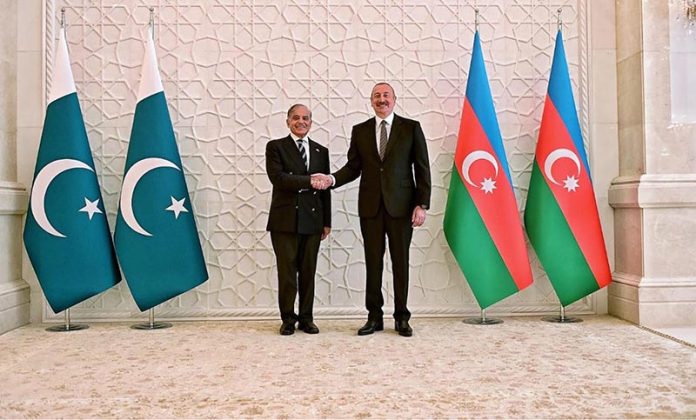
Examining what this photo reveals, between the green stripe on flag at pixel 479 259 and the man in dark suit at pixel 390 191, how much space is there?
1.65 feet

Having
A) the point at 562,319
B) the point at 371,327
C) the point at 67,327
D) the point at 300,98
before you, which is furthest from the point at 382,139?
the point at 67,327

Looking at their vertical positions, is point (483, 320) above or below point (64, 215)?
below

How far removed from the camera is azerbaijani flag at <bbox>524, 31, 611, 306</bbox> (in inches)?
170

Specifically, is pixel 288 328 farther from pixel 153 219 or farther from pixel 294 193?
pixel 153 219

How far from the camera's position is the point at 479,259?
4.36 meters

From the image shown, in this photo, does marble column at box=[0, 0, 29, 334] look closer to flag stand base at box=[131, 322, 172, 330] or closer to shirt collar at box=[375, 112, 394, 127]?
flag stand base at box=[131, 322, 172, 330]

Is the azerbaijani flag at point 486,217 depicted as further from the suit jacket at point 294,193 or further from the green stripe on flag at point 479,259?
the suit jacket at point 294,193

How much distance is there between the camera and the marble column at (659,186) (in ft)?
13.9

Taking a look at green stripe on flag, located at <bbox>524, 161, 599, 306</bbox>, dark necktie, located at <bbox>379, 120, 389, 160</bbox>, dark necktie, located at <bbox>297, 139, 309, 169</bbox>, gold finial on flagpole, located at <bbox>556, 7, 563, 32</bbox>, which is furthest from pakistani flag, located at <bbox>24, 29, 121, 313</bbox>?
gold finial on flagpole, located at <bbox>556, 7, 563, 32</bbox>

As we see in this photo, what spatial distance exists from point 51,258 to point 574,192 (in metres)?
3.58

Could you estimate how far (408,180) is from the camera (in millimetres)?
4016

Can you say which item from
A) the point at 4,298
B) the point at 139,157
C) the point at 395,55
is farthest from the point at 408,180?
the point at 4,298

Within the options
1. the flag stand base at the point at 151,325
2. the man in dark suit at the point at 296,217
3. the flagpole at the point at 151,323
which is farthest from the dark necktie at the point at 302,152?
the flag stand base at the point at 151,325

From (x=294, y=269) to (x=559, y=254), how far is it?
1.84 meters
